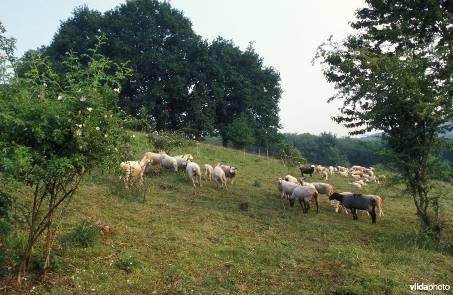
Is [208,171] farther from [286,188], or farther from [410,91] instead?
[410,91]

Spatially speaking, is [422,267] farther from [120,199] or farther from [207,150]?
[207,150]

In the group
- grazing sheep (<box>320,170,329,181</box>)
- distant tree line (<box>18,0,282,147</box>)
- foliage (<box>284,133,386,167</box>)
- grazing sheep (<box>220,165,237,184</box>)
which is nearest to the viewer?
grazing sheep (<box>220,165,237,184</box>)

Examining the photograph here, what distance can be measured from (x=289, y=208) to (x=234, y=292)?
9.68 meters

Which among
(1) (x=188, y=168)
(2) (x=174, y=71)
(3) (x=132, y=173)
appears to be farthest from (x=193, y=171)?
(2) (x=174, y=71)

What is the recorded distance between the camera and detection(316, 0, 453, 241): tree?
15.1 metres

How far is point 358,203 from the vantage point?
17797 millimetres

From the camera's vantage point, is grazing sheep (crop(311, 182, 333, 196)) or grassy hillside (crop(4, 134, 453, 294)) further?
grazing sheep (crop(311, 182, 333, 196))

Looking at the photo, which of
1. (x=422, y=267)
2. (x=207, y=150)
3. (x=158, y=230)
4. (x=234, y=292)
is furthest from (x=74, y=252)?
(x=207, y=150)

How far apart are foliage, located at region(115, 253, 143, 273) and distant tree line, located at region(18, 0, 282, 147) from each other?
35.2 m

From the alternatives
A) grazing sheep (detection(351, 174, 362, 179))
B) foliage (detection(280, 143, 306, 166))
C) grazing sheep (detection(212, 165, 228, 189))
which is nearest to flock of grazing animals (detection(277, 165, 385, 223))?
grazing sheep (detection(212, 165, 228, 189))

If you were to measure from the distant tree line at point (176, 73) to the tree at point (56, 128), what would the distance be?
119 ft

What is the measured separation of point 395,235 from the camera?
1470 cm

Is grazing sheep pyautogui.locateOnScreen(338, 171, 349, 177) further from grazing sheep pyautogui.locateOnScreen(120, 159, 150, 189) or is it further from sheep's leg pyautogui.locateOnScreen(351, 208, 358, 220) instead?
grazing sheep pyautogui.locateOnScreen(120, 159, 150, 189)

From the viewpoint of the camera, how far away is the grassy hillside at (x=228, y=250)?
9.18 meters
